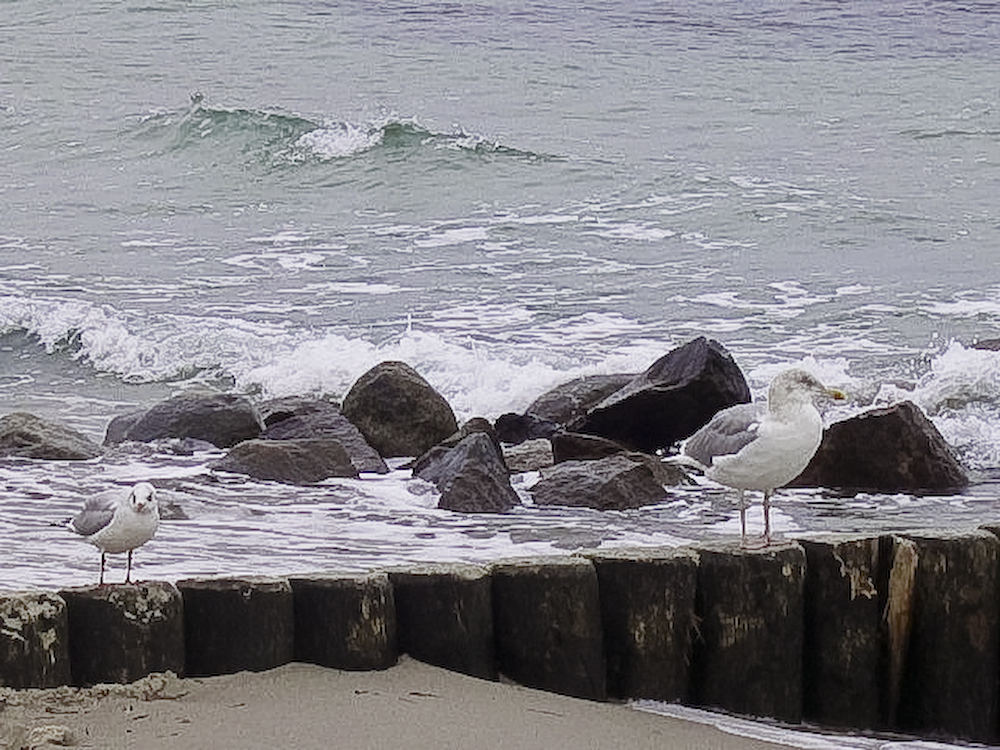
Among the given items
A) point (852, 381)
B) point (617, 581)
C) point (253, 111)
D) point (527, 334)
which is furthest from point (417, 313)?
point (253, 111)

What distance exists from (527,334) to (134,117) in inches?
553

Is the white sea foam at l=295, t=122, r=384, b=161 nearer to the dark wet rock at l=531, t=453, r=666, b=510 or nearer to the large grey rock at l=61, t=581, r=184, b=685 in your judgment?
the dark wet rock at l=531, t=453, r=666, b=510

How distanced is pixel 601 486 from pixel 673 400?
1350mm

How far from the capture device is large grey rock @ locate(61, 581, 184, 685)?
486 centimetres

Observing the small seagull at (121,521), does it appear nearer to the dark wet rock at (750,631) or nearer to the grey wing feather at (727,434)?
the dark wet rock at (750,631)

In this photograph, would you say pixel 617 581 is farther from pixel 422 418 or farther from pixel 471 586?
pixel 422 418

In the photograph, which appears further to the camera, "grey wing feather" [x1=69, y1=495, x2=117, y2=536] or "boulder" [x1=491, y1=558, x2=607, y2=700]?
"grey wing feather" [x1=69, y1=495, x2=117, y2=536]

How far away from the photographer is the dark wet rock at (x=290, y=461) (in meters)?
9.18

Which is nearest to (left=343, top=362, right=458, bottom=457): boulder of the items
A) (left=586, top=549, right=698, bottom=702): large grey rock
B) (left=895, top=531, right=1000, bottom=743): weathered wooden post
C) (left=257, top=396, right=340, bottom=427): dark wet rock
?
(left=257, top=396, right=340, bottom=427): dark wet rock

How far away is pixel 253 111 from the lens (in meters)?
25.4

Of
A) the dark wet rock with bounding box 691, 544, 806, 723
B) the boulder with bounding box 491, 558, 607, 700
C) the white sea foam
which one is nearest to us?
the boulder with bounding box 491, 558, 607, 700

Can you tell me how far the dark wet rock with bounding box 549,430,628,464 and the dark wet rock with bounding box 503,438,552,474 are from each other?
79 millimetres

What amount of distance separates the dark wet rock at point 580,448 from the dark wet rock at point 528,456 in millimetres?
79

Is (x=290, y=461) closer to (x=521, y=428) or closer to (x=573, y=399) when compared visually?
(x=521, y=428)
